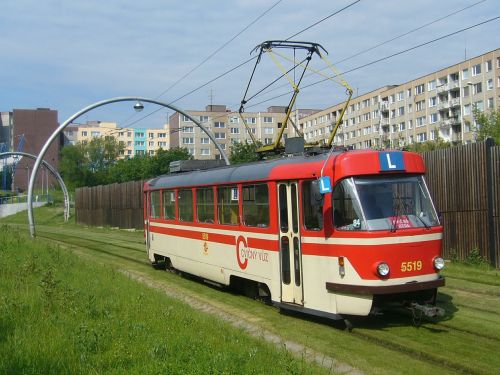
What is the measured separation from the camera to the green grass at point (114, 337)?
5.56 metres

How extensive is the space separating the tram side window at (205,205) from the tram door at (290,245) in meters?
3.08

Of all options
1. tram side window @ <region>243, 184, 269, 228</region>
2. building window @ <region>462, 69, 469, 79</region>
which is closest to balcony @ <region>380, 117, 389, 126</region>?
building window @ <region>462, 69, 469, 79</region>

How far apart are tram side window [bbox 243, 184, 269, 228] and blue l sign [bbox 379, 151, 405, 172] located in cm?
234

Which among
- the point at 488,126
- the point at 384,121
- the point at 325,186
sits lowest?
the point at 325,186

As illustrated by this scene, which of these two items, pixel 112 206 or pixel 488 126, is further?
pixel 488 126

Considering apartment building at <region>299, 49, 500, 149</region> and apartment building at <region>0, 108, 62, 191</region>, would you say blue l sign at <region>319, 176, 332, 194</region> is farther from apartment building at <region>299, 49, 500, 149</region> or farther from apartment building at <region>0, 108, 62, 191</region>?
apartment building at <region>0, 108, 62, 191</region>

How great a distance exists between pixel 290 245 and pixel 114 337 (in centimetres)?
371

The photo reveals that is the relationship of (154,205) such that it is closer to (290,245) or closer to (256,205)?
(256,205)

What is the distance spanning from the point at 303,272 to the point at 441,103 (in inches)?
3195

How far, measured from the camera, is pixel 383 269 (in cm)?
808

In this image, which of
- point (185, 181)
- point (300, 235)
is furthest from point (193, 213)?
point (300, 235)

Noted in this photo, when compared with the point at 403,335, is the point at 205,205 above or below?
above

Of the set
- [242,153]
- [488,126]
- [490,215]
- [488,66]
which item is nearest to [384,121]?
[488,66]

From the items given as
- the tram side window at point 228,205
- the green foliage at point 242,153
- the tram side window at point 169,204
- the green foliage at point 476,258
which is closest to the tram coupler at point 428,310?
the tram side window at point 228,205
